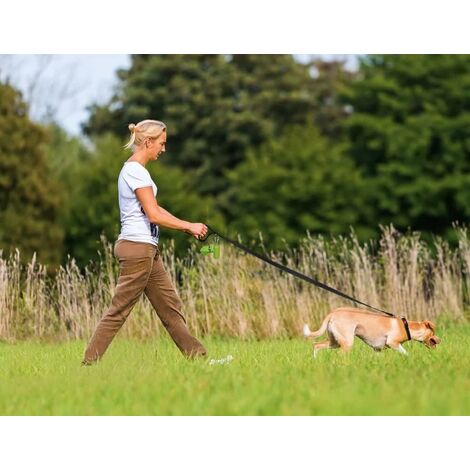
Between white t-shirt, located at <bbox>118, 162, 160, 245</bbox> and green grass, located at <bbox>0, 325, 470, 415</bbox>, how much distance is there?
1082mm

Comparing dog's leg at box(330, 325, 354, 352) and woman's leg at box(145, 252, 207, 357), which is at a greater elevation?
woman's leg at box(145, 252, 207, 357)

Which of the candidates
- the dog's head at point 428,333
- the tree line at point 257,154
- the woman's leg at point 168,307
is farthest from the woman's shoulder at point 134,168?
the tree line at point 257,154

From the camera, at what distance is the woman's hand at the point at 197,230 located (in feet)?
24.4

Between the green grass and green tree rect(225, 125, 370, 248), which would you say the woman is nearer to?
the green grass

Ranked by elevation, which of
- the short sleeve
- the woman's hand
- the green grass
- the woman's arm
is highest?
the short sleeve

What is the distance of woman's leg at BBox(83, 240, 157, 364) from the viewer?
25.1 ft

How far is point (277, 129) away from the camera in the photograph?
3694 cm

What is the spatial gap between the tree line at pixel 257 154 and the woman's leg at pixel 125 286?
15996mm

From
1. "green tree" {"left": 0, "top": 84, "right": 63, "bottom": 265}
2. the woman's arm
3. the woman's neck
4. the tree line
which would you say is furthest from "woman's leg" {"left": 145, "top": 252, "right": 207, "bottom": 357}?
"green tree" {"left": 0, "top": 84, "right": 63, "bottom": 265}

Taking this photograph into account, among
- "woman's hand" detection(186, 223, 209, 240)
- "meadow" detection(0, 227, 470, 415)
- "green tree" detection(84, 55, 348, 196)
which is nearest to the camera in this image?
"meadow" detection(0, 227, 470, 415)

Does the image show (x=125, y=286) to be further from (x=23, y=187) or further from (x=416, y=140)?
(x=416, y=140)

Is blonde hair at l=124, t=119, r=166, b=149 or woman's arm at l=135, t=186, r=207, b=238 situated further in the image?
blonde hair at l=124, t=119, r=166, b=149

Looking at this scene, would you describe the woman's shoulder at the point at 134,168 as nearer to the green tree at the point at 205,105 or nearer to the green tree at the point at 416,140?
the green tree at the point at 416,140

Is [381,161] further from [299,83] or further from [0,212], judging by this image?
[0,212]
